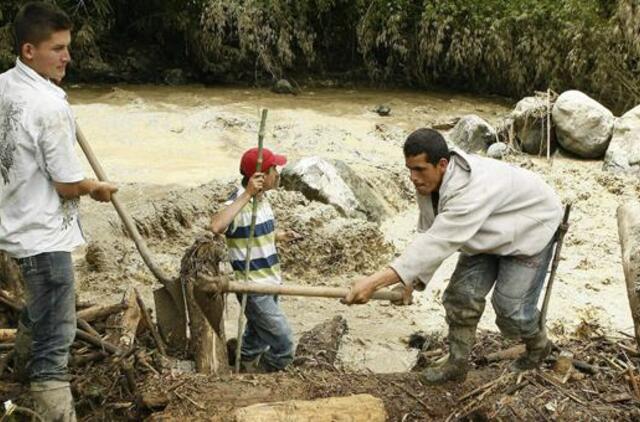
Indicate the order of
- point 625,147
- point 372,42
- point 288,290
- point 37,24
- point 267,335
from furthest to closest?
point 372,42 < point 625,147 < point 267,335 < point 288,290 < point 37,24

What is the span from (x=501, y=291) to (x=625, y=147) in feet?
23.7

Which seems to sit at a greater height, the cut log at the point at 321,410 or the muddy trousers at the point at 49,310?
the muddy trousers at the point at 49,310

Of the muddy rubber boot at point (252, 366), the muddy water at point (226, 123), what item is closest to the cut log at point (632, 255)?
the muddy rubber boot at point (252, 366)

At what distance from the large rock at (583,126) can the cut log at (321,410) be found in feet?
25.7

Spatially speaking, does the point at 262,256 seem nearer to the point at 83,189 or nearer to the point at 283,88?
the point at 83,189

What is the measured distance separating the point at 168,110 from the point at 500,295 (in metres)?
8.93

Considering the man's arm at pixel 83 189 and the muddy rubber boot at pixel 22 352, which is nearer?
the man's arm at pixel 83 189

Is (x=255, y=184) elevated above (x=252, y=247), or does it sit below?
above

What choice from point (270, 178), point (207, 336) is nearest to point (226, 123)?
point (270, 178)

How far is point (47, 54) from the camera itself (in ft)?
10.8

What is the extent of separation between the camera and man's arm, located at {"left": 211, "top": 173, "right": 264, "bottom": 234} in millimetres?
4000

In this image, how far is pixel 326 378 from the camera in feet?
12.6

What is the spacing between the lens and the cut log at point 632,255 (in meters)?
3.93

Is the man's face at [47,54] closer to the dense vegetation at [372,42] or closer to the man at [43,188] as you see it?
the man at [43,188]
